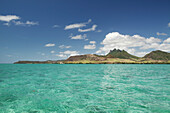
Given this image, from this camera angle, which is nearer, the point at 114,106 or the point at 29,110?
the point at 29,110

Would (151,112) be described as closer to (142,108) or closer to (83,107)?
(142,108)

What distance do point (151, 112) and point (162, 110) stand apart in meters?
1.41

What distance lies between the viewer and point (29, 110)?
11.7 m

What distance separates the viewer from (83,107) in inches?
491

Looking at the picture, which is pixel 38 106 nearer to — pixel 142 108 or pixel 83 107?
pixel 83 107

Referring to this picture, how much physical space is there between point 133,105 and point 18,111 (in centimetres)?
1252

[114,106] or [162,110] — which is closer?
[162,110]

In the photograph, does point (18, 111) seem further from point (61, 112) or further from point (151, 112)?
point (151, 112)

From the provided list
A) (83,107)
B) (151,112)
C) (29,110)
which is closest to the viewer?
(151,112)

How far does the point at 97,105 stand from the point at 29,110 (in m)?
7.40

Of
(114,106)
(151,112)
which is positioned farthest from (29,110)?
(151,112)

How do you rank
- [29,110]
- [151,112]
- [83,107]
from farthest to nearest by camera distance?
[83,107] < [29,110] < [151,112]

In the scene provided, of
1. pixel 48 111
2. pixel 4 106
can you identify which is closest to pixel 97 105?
pixel 48 111

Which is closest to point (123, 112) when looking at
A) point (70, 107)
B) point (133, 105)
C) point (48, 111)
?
point (133, 105)
